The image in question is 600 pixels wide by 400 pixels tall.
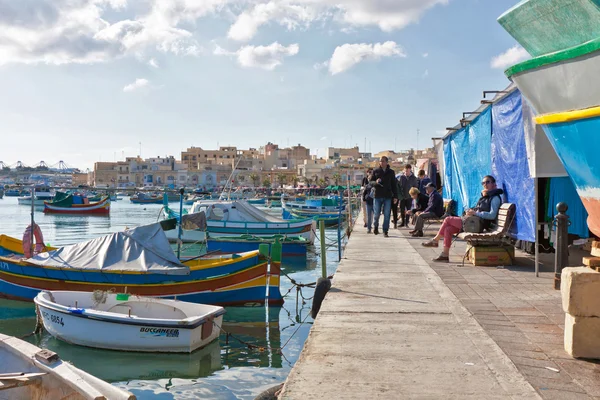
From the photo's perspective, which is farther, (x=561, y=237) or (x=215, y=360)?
(x=215, y=360)

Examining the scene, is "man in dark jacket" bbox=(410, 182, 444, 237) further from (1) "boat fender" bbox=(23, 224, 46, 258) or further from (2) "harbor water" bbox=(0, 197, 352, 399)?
(1) "boat fender" bbox=(23, 224, 46, 258)

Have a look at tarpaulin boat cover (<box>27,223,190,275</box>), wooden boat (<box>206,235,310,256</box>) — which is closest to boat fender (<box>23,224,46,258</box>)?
tarpaulin boat cover (<box>27,223,190,275</box>)

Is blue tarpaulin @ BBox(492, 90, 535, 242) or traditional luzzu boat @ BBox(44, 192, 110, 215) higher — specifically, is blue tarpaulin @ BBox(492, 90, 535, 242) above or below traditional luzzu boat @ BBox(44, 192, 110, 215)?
above

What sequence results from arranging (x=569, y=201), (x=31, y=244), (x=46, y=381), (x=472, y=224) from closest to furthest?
(x=46, y=381) → (x=569, y=201) → (x=472, y=224) → (x=31, y=244)

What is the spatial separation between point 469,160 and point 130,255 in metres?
8.32

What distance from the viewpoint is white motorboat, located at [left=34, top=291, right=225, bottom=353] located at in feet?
33.5

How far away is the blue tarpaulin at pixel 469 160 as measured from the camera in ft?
37.4

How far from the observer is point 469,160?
13.1 meters

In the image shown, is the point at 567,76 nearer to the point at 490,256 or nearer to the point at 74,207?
the point at 490,256

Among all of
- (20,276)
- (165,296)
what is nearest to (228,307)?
(165,296)

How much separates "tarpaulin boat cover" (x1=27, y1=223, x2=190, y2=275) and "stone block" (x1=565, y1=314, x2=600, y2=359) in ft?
32.6

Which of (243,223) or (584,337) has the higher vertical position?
(584,337)

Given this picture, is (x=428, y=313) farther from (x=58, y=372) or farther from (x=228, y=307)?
(x=228, y=307)

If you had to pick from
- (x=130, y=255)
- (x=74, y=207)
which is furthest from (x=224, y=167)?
(x=130, y=255)
